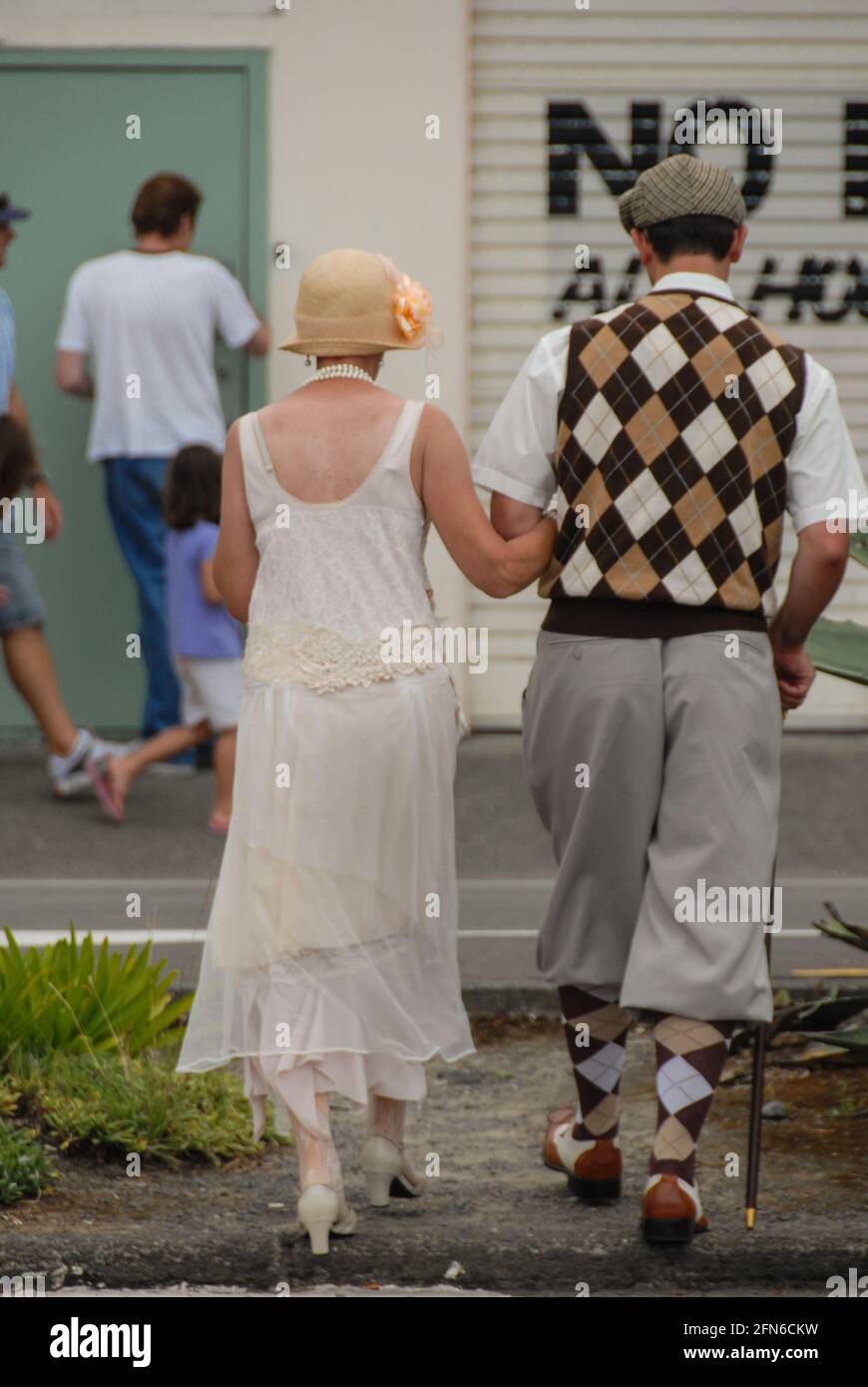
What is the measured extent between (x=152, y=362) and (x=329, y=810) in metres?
5.10

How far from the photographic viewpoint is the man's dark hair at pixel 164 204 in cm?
885

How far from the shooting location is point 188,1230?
425 centimetres

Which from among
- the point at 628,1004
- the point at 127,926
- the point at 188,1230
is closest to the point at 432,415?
the point at 628,1004

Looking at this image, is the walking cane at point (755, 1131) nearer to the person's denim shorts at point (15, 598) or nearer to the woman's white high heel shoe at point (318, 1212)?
the woman's white high heel shoe at point (318, 1212)

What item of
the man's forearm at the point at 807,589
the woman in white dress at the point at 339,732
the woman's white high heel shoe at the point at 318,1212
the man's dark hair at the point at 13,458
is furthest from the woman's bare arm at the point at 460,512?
the man's dark hair at the point at 13,458

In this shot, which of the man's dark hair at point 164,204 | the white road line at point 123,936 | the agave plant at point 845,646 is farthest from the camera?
the man's dark hair at point 164,204

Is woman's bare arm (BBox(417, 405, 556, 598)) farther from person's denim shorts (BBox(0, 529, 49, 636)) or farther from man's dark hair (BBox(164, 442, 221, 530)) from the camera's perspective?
person's denim shorts (BBox(0, 529, 49, 636))

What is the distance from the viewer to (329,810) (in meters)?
4.23

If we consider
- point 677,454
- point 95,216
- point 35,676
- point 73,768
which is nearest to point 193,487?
point 35,676

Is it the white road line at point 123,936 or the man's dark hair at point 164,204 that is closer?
the white road line at point 123,936

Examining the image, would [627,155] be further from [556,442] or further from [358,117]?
[556,442]

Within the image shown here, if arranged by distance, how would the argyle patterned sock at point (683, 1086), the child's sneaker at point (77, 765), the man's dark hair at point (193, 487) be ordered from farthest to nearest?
the child's sneaker at point (77, 765)
the man's dark hair at point (193, 487)
the argyle patterned sock at point (683, 1086)

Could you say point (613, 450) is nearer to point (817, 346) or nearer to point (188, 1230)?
point (188, 1230)

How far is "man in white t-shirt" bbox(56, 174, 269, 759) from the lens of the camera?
8.99 m
